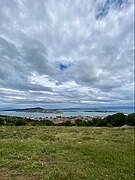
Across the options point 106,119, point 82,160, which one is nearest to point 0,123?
point 106,119

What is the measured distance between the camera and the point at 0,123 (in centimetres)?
3578

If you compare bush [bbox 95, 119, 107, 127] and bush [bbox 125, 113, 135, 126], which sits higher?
bush [bbox 125, 113, 135, 126]

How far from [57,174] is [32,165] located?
45.9 inches

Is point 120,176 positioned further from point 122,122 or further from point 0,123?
point 122,122

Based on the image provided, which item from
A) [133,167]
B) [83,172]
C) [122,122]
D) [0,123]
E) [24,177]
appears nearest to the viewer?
[24,177]

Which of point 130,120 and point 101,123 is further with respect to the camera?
point 101,123

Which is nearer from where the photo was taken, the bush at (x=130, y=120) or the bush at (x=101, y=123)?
the bush at (x=130, y=120)

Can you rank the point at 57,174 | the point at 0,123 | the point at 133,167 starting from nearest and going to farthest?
the point at 57,174
the point at 133,167
the point at 0,123

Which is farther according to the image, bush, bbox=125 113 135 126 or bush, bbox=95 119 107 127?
bush, bbox=95 119 107 127

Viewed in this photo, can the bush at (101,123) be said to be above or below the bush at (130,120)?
below

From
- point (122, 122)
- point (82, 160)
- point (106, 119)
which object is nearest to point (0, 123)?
point (106, 119)

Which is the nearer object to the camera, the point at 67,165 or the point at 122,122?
the point at 67,165

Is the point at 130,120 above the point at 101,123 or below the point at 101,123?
above

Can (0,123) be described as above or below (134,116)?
below
